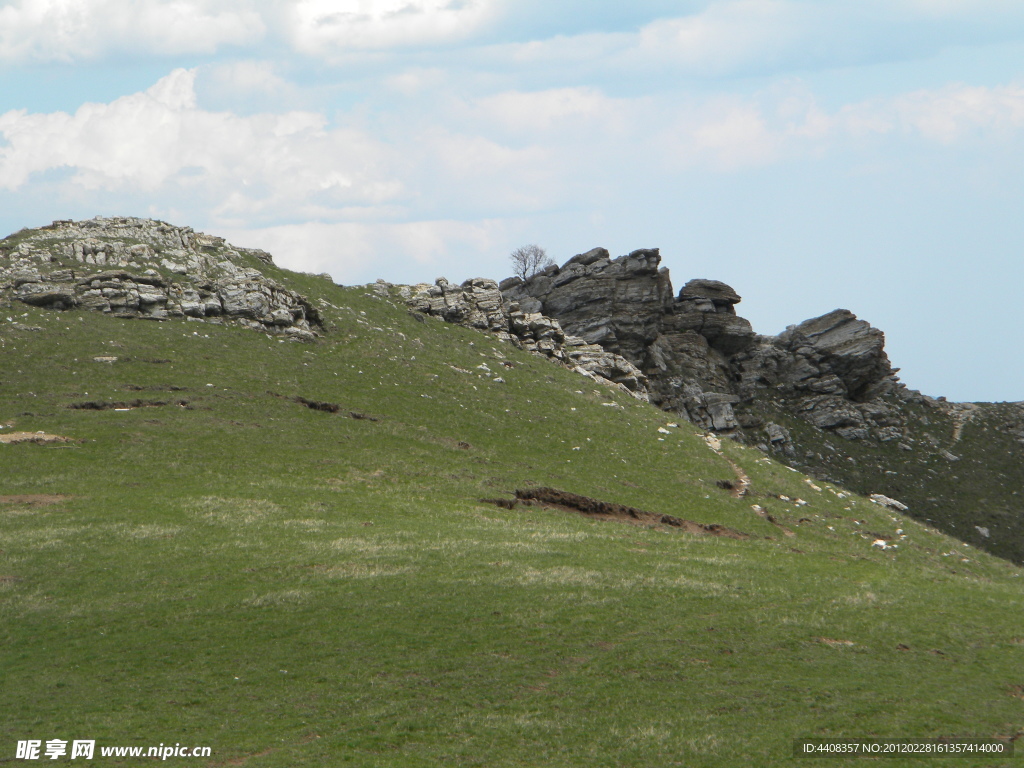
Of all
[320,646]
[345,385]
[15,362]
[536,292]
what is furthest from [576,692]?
[536,292]

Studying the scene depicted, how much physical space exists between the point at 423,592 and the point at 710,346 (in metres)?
93.1

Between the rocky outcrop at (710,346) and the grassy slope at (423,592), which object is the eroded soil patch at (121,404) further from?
the rocky outcrop at (710,346)

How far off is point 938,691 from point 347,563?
822 inches

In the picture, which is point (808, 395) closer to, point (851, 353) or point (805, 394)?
point (805, 394)

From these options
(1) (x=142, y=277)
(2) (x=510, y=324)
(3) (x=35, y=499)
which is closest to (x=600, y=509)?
(3) (x=35, y=499)

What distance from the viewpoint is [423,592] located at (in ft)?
99.3

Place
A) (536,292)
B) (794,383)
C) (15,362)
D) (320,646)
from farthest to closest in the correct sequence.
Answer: (794,383)
(536,292)
(15,362)
(320,646)

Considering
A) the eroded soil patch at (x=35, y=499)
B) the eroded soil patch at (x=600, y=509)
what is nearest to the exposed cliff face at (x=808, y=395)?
the eroded soil patch at (x=600, y=509)

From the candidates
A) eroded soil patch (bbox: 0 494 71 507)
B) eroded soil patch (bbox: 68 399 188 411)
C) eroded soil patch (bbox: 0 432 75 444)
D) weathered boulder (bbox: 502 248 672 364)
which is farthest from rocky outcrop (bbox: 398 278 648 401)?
eroded soil patch (bbox: 0 494 71 507)

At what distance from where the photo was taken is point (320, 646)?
2588 cm

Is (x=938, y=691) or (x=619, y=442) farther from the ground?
(x=619, y=442)

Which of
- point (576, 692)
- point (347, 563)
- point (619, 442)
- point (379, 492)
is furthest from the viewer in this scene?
point (619, 442)

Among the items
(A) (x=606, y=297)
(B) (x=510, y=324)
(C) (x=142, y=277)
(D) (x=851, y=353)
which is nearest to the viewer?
(C) (x=142, y=277)

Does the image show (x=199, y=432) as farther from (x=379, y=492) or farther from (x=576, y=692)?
(x=576, y=692)
